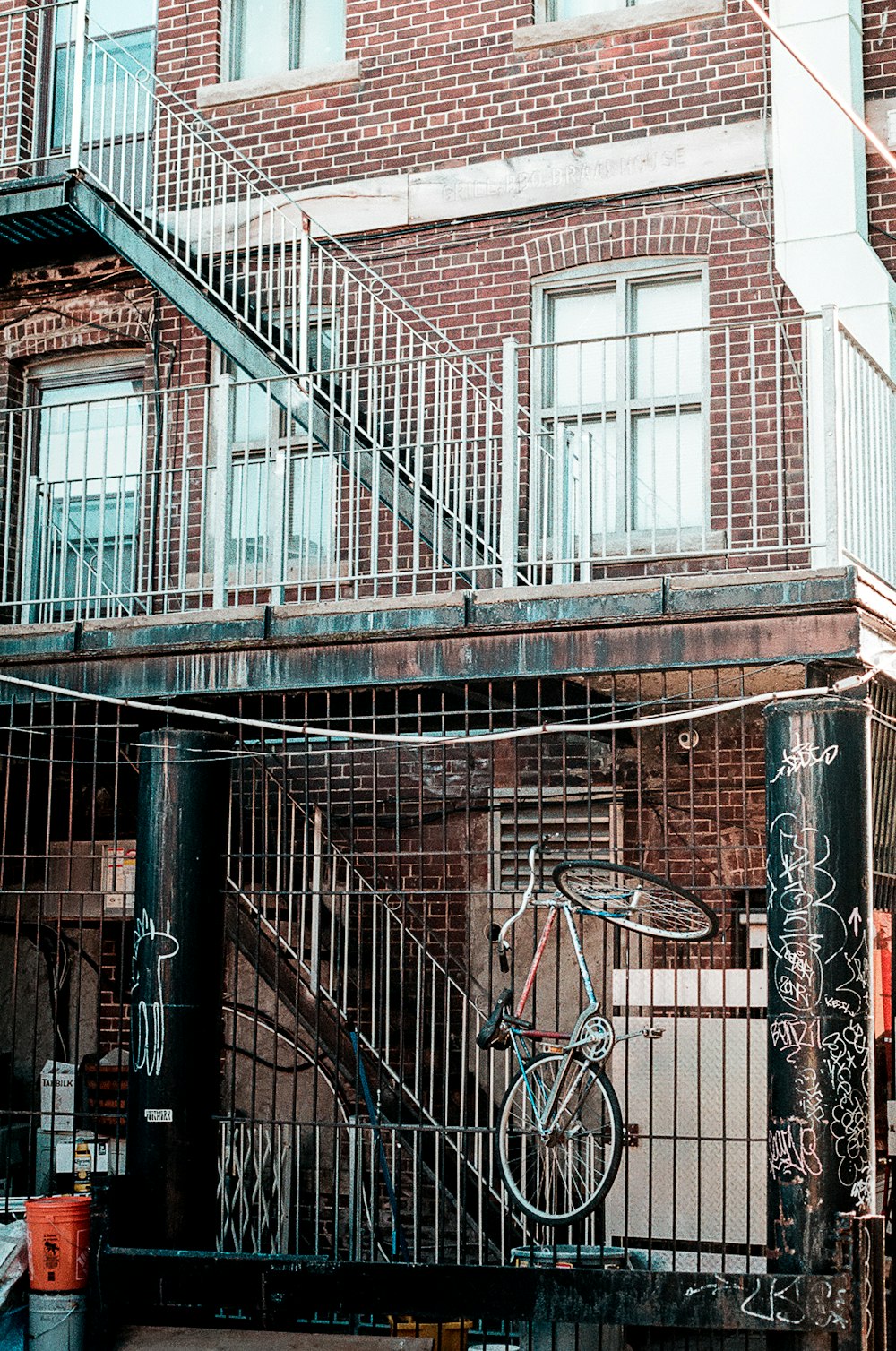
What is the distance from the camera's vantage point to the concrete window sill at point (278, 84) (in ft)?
41.4

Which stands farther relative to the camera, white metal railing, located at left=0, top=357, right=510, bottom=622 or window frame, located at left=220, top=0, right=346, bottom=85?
window frame, located at left=220, top=0, right=346, bottom=85

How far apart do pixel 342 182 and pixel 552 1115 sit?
7.49 meters

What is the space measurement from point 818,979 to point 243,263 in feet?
25.0

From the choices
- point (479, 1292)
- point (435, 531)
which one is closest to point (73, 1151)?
point (479, 1292)

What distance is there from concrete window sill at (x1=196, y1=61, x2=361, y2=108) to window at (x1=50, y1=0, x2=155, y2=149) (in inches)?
25.5

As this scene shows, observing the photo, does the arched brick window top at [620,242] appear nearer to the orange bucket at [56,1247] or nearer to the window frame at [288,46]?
the window frame at [288,46]

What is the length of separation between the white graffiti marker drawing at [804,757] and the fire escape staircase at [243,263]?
2781mm

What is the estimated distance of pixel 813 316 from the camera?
800cm

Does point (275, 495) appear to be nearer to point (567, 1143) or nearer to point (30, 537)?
point (30, 537)

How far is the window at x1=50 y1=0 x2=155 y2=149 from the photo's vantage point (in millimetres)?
13336

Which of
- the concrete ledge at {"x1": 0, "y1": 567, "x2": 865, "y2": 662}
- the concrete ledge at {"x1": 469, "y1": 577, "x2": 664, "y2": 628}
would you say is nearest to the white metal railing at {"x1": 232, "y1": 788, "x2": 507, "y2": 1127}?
the concrete ledge at {"x1": 0, "y1": 567, "x2": 865, "y2": 662}

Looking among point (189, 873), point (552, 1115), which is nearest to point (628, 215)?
point (189, 873)

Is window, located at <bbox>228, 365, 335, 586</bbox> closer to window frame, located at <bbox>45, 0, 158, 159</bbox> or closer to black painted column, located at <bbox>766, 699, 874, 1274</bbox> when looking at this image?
window frame, located at <bbox>45, 0, 158, 159</bbox>

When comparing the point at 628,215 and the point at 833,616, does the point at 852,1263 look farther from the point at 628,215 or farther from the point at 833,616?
the point at 628,215
